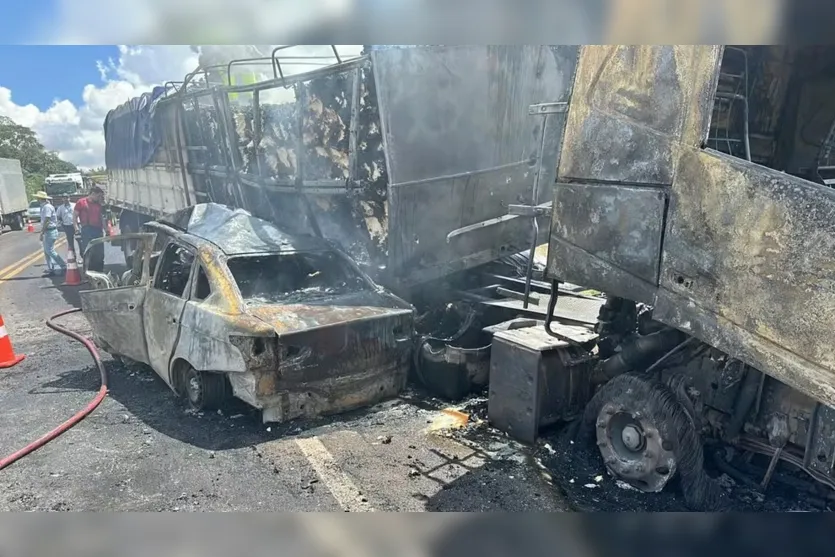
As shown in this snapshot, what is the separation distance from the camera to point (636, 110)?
245 centimetres

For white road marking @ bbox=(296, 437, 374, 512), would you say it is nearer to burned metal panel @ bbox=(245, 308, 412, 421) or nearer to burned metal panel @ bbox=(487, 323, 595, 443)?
burned metal panel @ bbox=(245, 308, 412, 421)

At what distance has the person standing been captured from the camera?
3.61m

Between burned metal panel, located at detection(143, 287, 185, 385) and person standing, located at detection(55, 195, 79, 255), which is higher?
person standing, located at detection(55, 195, 79, 255)

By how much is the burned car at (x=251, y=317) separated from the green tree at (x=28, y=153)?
119 cm

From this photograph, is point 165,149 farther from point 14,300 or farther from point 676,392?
point 676,392

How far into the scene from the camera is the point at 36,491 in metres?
2.77

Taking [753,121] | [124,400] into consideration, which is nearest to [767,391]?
[753,121]

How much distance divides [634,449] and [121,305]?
378 cm

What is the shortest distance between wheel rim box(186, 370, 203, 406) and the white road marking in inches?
33.2

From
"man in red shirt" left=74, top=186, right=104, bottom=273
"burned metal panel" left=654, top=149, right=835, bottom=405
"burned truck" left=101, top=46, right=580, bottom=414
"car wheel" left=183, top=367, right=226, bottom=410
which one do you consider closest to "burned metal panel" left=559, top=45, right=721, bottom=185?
"burned metal panel" left=654, top=149, right=835, bottom=405

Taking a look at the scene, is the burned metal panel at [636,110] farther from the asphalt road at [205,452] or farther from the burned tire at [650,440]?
the asphalt road at [205,452]

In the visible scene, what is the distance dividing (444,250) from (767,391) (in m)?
2.77

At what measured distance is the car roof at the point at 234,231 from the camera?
161 inches

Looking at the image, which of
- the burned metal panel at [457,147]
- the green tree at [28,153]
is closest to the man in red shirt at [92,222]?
the green tree at [28,153]
